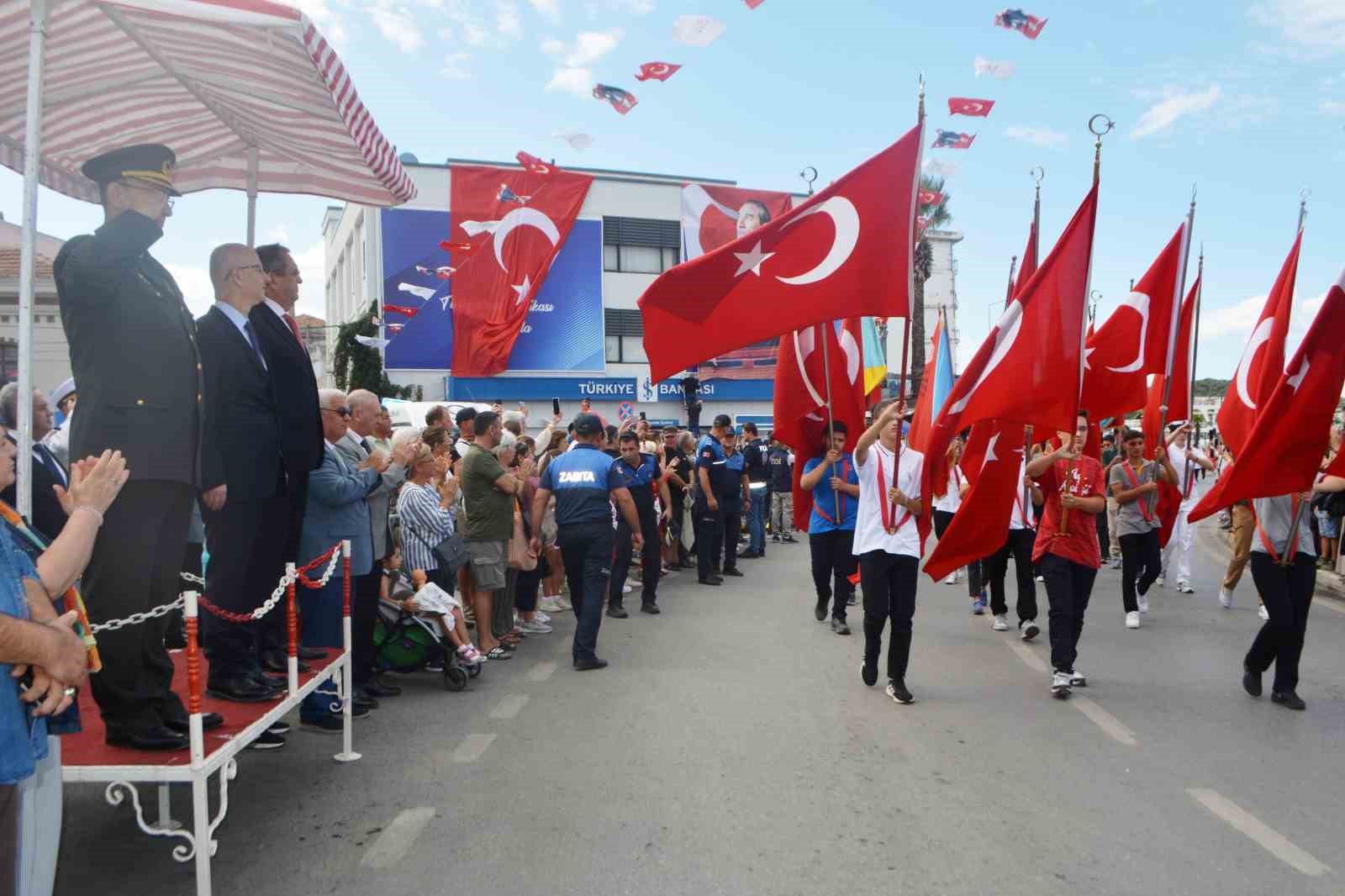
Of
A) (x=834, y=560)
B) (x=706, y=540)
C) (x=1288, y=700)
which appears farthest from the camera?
(x=706, y=540)

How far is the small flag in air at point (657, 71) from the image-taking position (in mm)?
11141

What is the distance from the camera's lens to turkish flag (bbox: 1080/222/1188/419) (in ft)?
31.1

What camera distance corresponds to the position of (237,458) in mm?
4594

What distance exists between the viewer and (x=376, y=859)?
4102 millimetres

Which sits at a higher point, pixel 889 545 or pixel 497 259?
pixel 497 259

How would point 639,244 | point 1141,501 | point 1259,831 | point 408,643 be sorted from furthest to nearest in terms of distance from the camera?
point 639,244
point 1141,501
point 408,643
point 1259,831

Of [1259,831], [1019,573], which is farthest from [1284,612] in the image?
[1019,573]

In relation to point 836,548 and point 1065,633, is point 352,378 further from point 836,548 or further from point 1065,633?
point 1065,633

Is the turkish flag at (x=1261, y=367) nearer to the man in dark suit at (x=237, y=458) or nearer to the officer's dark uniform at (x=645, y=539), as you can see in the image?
the officer's dark uniform at (x=645, y=539)

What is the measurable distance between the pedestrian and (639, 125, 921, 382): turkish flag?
293 cm

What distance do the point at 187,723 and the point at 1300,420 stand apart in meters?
6.65

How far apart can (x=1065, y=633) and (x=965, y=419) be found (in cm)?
180

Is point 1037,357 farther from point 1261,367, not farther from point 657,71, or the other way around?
point 657,71

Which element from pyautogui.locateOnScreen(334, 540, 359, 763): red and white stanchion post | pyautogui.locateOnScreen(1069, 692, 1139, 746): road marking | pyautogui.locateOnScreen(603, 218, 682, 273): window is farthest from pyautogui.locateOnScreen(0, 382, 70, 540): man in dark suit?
pyautogui.locateOnScreen(603, 218, 682, 273): window
